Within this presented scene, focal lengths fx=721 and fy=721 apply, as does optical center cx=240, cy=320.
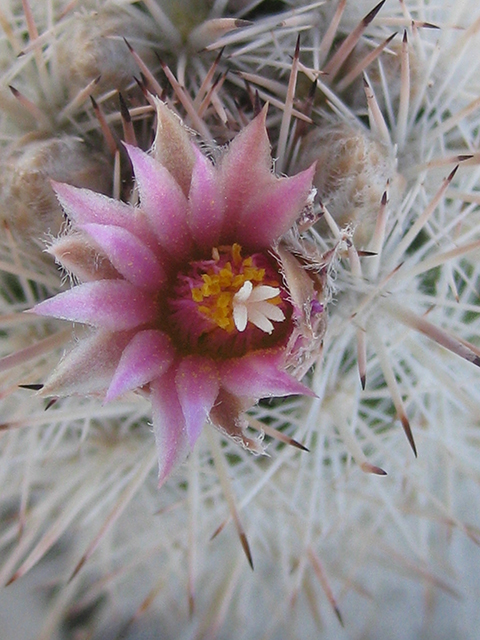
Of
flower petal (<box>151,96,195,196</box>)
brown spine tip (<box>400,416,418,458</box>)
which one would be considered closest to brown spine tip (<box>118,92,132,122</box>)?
flower petal (<box>151,96,195,196</box>)

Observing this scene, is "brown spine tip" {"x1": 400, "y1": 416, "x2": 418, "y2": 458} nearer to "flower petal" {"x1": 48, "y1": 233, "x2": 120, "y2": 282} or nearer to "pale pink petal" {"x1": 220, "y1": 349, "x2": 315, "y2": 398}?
"pale pink petal" {"x1": 220, "y1": 349, "x2": 315, "y2": 398}

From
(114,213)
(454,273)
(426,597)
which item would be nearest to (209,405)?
(114,213)

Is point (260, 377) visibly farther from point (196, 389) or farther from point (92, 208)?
A: point (92, 208)

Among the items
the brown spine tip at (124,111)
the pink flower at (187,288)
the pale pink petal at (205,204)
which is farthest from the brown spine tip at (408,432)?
the brown spine tip at (124,111)

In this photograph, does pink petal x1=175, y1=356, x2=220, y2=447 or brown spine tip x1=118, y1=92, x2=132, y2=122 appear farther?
brown spine tip x1=118, y1=92, x2=132, y2=122

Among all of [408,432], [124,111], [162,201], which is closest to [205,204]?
[162,201]

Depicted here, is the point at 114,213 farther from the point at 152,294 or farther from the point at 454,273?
the point at 454,273
